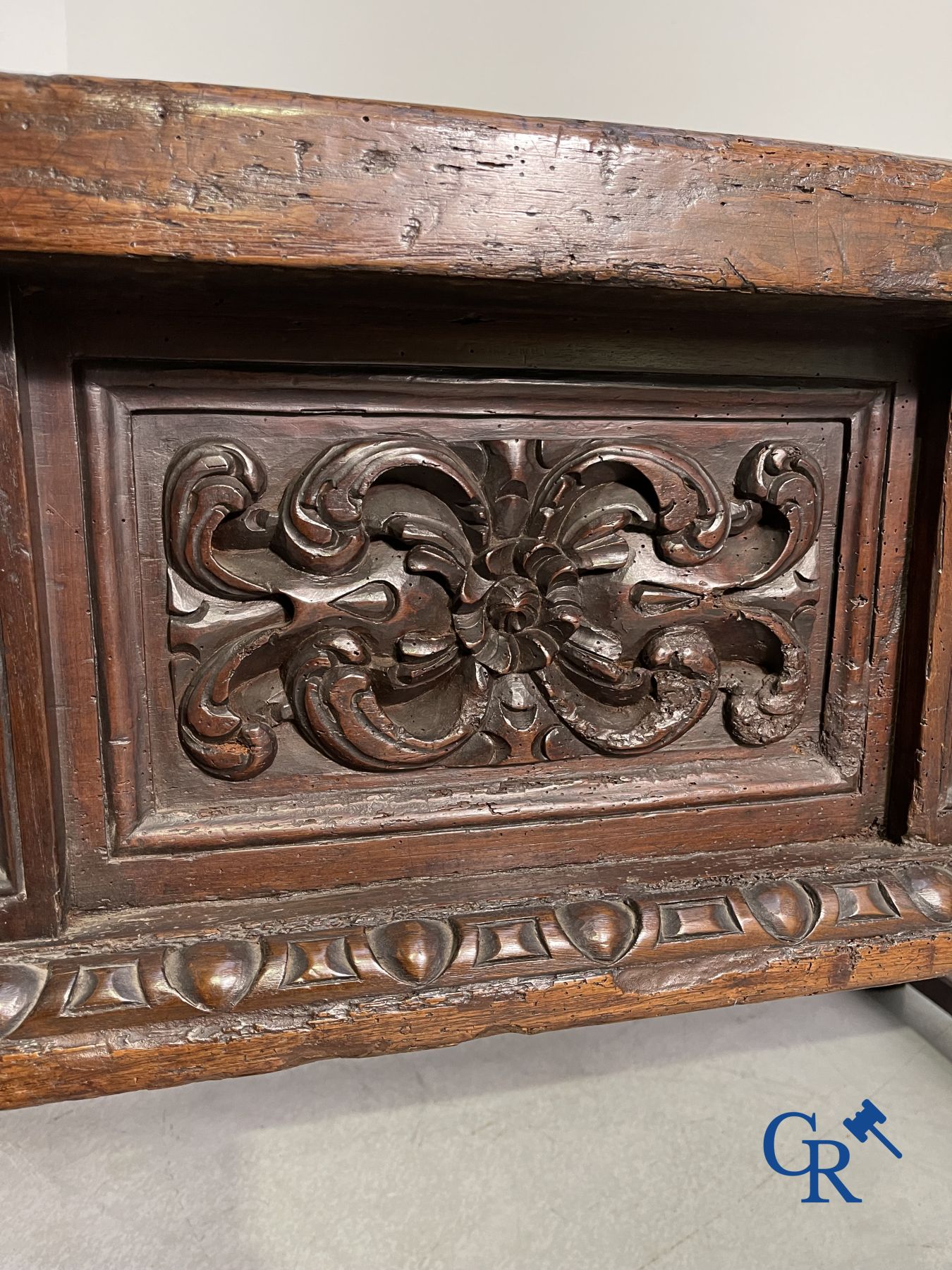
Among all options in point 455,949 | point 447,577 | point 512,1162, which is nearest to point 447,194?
point 447,577

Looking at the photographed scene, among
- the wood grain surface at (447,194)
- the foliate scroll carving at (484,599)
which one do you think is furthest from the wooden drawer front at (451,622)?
the wood grain surface at (447,194)

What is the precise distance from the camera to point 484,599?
1.88ft

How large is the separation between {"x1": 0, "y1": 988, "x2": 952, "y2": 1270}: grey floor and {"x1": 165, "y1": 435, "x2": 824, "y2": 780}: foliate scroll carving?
1.04ft

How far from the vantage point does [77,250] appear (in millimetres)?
393

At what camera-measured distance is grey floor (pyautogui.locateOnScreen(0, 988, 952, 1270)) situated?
0.58 m

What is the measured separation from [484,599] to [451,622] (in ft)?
0.09

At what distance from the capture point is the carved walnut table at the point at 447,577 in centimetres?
42

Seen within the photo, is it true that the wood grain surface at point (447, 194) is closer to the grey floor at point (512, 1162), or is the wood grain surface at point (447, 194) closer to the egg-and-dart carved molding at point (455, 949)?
the egg-and-dart carved molding at point (455, 949)

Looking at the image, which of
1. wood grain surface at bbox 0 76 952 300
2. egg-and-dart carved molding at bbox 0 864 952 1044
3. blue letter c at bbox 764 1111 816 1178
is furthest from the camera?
blue letter c at bbox 764 1111 816 1178

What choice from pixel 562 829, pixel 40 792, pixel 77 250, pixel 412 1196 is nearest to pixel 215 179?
pixel 77 250

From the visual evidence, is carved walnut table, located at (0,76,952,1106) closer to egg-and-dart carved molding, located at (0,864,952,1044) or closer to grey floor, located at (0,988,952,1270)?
egg-and-dart carved molding, located at (0,864,952,1044)

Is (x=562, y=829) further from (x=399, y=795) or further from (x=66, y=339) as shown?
(x=66, y=339)

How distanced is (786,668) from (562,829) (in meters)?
0.20

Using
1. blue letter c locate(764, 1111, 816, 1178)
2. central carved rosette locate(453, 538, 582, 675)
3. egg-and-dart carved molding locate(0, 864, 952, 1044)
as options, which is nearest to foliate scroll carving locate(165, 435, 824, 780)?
central carved rosette locate(453, 538, 582, 675)
